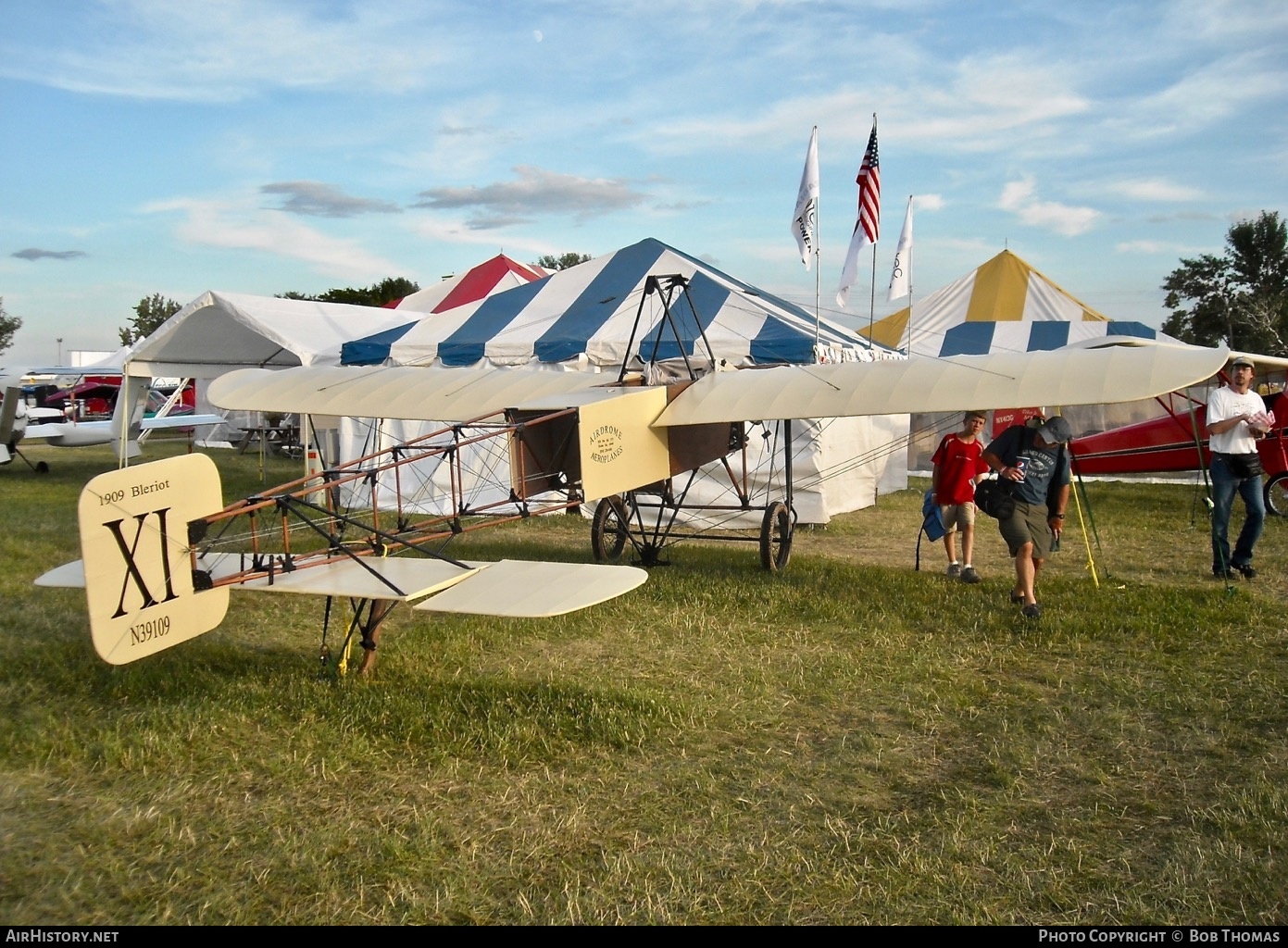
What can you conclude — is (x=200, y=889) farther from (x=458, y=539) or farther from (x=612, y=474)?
(x=458, y=539)

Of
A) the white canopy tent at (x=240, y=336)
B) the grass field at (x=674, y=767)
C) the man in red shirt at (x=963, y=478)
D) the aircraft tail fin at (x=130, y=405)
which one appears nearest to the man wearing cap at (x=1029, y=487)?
the grass field at (x=674, y=767)

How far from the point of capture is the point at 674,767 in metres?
3.85

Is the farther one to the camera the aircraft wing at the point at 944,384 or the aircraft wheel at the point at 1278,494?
the aircraft wheel at the point at 1278,494

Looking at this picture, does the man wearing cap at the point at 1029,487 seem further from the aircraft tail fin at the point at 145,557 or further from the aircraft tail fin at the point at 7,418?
the aircraft tail fin at the point at 7,418

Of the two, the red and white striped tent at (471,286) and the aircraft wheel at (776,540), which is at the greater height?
the red and white striped tent at (471,286)

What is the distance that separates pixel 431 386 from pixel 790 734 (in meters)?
4.53

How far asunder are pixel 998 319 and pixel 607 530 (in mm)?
10332

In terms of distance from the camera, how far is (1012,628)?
5.88 metres

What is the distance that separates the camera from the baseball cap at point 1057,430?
6.10m

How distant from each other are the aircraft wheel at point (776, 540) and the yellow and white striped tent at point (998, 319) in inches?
293

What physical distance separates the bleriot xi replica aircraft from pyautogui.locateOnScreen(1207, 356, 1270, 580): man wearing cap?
1.42 metres

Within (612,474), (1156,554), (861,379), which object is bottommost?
(1156,554)

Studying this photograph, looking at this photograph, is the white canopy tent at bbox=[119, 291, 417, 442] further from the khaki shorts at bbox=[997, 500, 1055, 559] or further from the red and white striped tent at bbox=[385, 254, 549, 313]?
the khaki shorts at bbox=[997, 500, 1055, 559]
